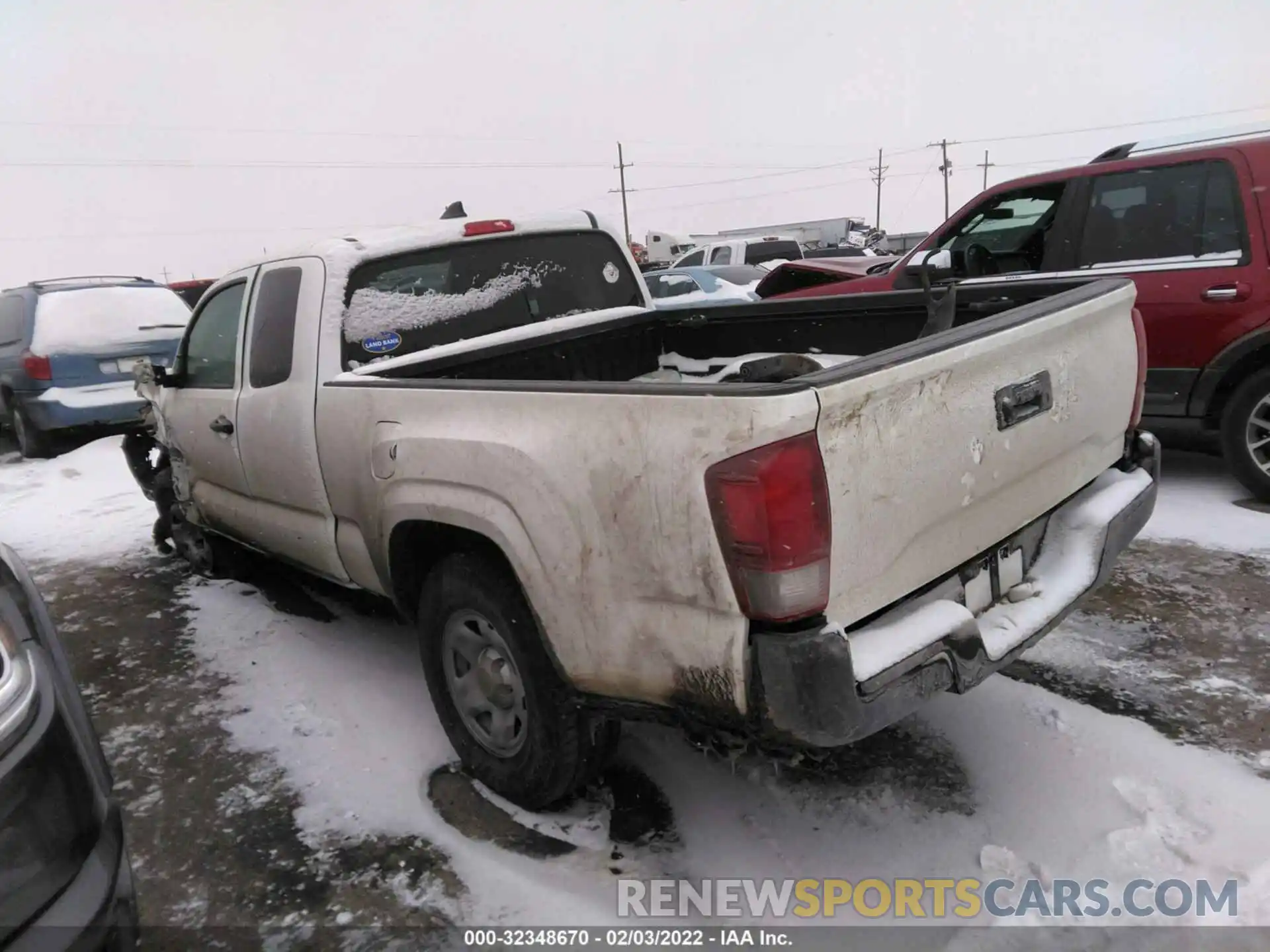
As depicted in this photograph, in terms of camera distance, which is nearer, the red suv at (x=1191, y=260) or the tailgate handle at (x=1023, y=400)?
the tailgate handle at (x=1023, y=400)

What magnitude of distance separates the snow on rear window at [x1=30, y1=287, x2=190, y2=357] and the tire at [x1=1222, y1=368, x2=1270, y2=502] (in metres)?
8.48

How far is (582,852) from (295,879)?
84cm

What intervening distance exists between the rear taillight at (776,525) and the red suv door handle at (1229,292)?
413cm

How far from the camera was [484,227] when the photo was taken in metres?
3.82

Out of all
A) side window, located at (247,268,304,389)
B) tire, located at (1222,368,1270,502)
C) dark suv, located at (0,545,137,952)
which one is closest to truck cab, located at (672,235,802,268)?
tire, located at (1222,368,1270,502)

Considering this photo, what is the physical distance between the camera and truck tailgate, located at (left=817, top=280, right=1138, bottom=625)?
1.98m

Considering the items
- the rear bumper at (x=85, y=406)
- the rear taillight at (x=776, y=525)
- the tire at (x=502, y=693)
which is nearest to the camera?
the rear taillight at (x=776, y=525)

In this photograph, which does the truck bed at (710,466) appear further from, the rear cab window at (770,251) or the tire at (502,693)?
the rear cab window at (770,251)

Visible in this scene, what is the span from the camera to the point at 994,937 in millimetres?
2143

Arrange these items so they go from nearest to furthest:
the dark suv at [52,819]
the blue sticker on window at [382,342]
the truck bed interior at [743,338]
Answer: the dark suv at [52,819], the truck bed interior at [743,338], the blue sticker on window at [382,342]

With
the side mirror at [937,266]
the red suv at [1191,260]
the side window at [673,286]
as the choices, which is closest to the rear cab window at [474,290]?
the side mirror at [937,266]

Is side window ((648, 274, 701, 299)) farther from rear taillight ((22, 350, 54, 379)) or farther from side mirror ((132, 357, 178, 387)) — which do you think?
side mirror ((132, 357, 178, 387))

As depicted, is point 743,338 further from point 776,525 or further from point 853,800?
point 776,525

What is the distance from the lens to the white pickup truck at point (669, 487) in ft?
6.38
